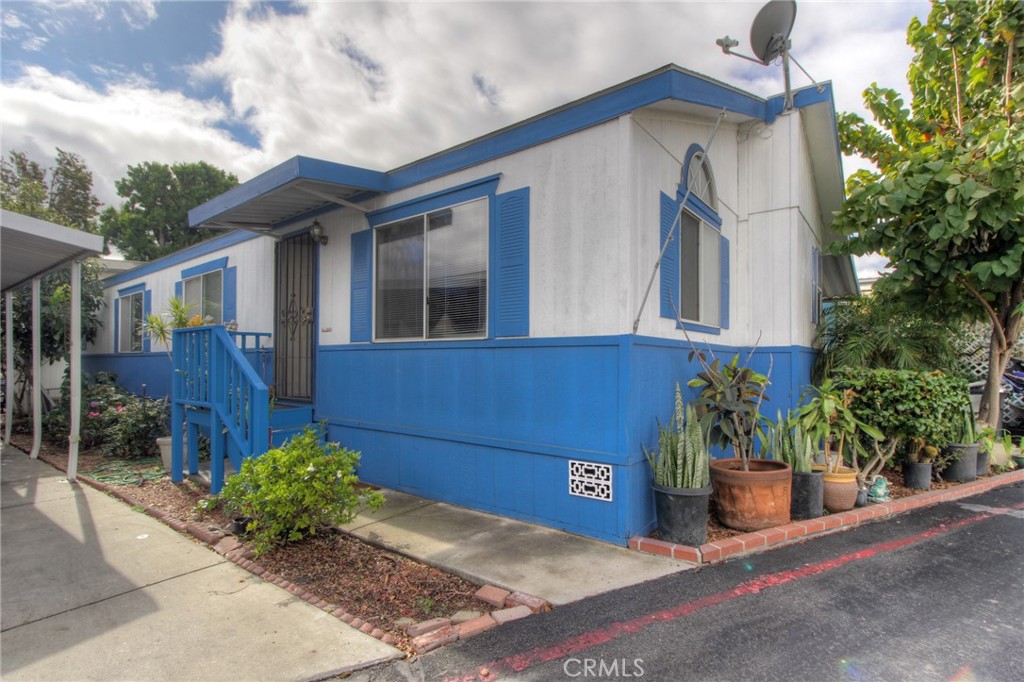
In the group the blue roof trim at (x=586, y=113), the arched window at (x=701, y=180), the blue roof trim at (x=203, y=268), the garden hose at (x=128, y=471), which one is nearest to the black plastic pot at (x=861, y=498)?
the arched window at (x=701, y=180)

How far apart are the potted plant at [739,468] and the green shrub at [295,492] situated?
2787mm

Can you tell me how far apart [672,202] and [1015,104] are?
516 centimetres

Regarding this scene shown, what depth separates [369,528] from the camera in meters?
4.61

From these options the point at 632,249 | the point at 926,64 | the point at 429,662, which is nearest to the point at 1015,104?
the point at 926,64

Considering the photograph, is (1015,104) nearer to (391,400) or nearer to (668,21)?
(668,21)

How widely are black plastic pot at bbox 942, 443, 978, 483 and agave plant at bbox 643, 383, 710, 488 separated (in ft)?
13.7

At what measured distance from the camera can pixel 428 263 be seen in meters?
5.66

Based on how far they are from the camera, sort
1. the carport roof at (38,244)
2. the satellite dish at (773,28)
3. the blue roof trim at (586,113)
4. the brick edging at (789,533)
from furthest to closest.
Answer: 1. the satellite dish at (773,28)
2. the carport roof at (38,244)
3. the blue roof trim at (586,113)
4. the brick edging at (789,533)

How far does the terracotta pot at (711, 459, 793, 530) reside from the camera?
4.34 metres

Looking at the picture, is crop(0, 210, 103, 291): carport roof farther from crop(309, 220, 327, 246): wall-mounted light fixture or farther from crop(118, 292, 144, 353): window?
crop(118, 292, 144, 353): window

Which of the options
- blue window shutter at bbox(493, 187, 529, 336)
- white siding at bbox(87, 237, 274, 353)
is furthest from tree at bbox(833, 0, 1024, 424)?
white siding at bbox(87, 237, 274, 353)

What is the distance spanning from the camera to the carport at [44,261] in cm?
536

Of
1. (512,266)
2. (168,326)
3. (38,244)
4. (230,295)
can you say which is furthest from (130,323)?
(512,266)

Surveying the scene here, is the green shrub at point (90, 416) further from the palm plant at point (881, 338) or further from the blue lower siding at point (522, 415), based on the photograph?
the palm plant at point (881, 338)
